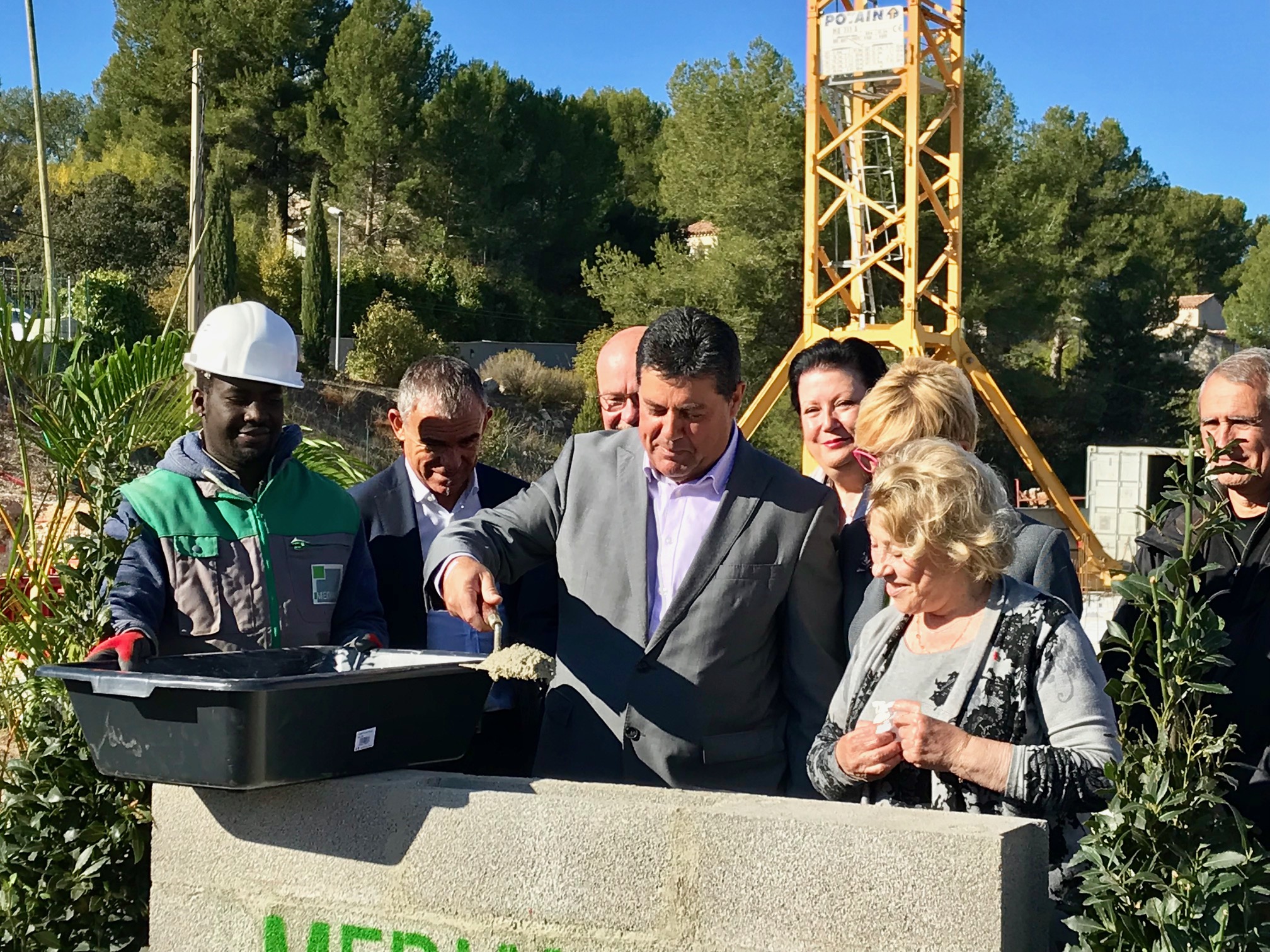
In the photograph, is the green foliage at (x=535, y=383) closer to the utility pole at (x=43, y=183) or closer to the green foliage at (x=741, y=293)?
the green foliage at (x=741, y=293)

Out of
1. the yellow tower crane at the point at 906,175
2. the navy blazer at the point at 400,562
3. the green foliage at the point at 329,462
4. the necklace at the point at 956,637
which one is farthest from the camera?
the yellow tower crane at the point at 906,175

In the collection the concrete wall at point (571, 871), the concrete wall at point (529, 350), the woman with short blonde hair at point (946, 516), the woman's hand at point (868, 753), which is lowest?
the concrete wall at point (571, 871)

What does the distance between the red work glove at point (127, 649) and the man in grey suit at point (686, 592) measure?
1.84ft

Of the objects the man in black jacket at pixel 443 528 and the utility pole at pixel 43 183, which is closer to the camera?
the man in black jacket at pixel 443 528

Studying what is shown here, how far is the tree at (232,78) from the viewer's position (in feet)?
138

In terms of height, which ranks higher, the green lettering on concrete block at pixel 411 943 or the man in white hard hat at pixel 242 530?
the man in white hard hat at pixel 242 530

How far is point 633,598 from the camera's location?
9.50ft

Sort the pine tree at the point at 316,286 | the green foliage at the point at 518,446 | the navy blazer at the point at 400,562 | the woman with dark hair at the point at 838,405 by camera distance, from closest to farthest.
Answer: the woman with dark hair at the point at 838,405 < the navy blazer at the point at 400,562 < the green foliage at the point at 518,446 < the pine tree at the point at 316,286

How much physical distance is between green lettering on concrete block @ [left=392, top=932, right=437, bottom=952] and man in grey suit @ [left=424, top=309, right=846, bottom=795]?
→ 557 mm

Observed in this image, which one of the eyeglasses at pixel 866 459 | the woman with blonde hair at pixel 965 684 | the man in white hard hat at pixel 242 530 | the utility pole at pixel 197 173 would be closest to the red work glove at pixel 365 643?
the man in white hard hat at pixel 242 530

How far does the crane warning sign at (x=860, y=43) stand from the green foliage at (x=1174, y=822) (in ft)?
69.5

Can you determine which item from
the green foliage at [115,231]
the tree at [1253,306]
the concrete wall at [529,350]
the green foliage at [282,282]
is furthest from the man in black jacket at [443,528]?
the tree at [1253,306]

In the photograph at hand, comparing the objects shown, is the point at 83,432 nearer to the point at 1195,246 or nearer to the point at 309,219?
the point at 309,219

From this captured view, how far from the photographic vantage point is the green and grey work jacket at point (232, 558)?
3.01 meters
